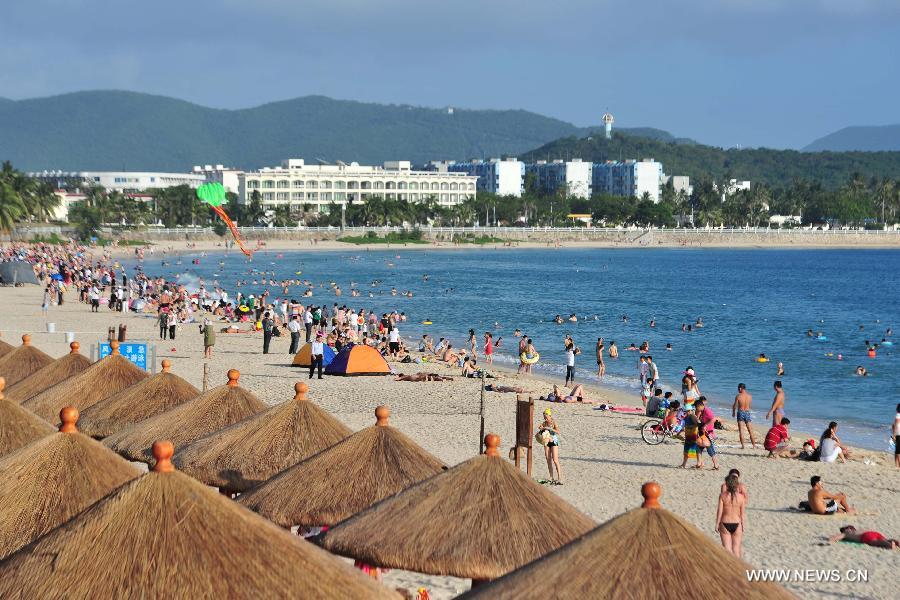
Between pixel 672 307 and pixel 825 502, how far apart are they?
4656 centimetres

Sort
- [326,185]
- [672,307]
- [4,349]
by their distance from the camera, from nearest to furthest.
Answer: [4,349]
[672,307]
[326,185]

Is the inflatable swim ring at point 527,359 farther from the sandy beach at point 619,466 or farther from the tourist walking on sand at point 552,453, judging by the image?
the tourist walking on sand at point 552,453

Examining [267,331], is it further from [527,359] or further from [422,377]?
[527,359]

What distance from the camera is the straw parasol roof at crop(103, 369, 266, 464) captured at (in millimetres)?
11258

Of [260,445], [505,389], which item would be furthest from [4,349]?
[505,389]

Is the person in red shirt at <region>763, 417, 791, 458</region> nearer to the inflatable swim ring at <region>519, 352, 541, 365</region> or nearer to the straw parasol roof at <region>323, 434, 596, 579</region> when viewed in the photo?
the straw parasol roof at <region>323, 434, 596, 579</region>

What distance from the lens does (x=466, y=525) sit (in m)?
7.64

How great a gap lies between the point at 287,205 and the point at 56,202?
32.4m

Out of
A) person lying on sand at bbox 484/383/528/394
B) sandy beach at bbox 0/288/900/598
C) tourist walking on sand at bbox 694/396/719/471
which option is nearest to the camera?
sandy beach at bbox 0/288/900/598

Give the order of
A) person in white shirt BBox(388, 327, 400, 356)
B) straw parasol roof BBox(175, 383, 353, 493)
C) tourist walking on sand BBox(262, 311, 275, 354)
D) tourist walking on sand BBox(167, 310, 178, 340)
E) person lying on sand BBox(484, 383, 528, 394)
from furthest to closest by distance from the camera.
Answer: tourist walking on sand BBox(167, 310, 178, 340) → person in white shirt BBox(388, 327, 400, 356) → tourist walking on sand BBox(262, 311, 275, 354) → person lying on sand BBox(484, 383, 528, 394) → straw parasol roof BBox(175, 383, 353, 493)

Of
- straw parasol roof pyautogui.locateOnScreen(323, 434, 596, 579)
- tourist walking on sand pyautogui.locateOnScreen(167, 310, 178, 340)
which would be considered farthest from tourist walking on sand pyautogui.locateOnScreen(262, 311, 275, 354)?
straw parasol roof pyautogui.locateOnScreen(323, 434, 596, 579)

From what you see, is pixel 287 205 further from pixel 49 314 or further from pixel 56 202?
pixel 49 314

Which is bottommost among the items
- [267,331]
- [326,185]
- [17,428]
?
[267,331]

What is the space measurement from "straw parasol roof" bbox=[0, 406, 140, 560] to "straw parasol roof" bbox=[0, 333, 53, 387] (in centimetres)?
772
